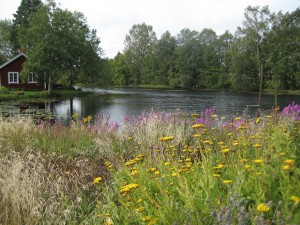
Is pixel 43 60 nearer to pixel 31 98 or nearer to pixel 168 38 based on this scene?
pixel 31 98

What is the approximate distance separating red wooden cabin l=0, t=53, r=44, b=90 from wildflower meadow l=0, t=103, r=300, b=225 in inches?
1424

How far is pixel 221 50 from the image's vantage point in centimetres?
7325

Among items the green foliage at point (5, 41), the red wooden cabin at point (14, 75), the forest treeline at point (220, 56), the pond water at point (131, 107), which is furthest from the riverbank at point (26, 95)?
the green foliage at point (5, 41)

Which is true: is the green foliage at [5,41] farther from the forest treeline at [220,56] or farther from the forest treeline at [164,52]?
the forest treeline at [220,56]

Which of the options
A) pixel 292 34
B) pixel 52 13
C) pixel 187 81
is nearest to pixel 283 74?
pixel 292 34

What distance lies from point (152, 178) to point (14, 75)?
42.0 metres

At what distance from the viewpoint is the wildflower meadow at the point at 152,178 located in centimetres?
248

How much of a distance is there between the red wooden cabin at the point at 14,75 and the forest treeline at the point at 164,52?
1951 mm

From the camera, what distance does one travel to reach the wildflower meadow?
2484mm

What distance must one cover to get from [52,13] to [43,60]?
6.55 metres

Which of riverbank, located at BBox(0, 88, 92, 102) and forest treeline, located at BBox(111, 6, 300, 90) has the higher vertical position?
forest treeline, located at BBox(111, 6, 300, 90)

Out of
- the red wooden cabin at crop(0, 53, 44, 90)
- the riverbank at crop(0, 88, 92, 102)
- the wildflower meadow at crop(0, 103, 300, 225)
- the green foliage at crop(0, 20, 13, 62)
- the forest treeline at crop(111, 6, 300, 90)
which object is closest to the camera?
the wildflower meadow at crop(0, 103, 300, 225)

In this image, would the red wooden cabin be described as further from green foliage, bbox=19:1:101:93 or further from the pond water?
the pond water

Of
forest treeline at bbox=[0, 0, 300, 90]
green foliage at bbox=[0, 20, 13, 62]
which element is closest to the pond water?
forest treeline at bbox=[0, 0, 300, 90]
